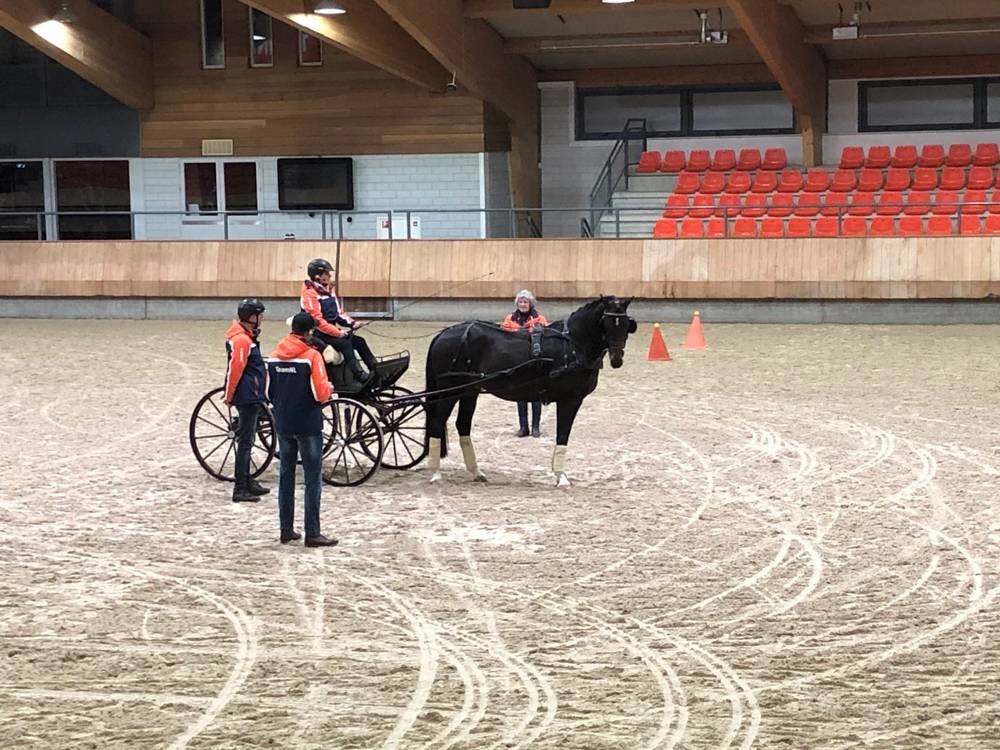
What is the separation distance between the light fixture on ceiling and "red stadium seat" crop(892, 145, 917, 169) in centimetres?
1500

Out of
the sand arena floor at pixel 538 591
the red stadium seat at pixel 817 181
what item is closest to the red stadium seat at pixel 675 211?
the red stadium seat at pixel 817 181

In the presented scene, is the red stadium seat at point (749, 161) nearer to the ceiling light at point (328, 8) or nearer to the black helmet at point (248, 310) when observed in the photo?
the ceiling light at point (328, 8)

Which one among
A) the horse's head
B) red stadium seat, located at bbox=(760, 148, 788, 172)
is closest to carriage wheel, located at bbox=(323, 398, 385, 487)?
the horse's head

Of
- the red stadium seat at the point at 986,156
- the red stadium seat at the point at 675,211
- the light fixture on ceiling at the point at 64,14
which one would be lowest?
the red stadium seat at the point at 675,211

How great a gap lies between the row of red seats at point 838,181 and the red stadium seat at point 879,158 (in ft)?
1.16

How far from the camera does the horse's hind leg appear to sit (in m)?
10.7

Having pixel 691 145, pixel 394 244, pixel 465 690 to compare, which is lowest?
pixel 465 690

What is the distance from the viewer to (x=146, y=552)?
28.0 ft

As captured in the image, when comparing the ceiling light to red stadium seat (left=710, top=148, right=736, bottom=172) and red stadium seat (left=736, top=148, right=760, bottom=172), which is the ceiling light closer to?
red stadium seat (left=710, top=148, right=736, bottom=172)

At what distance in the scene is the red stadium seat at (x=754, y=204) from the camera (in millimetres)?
22844

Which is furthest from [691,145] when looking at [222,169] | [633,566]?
[633,566]

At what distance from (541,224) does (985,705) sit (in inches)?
821

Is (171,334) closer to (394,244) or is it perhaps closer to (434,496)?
(394,244)

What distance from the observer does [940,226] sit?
72.8 feet
